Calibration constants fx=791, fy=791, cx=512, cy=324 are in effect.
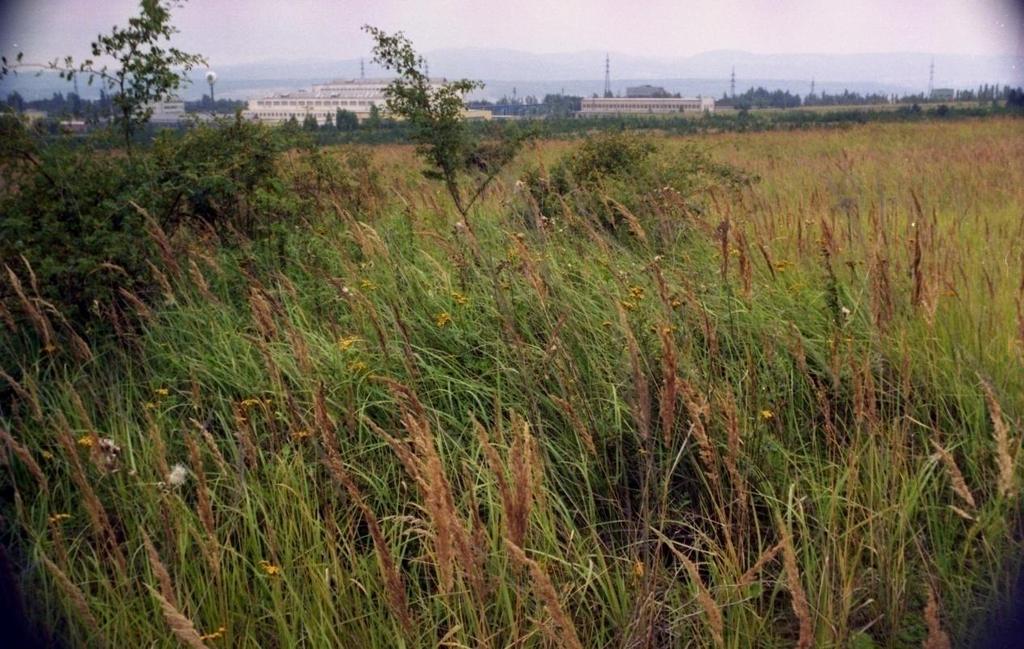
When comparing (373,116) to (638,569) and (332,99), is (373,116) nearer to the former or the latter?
(332,99)

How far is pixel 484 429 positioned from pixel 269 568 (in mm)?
680

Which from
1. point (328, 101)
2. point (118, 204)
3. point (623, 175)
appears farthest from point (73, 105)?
point (623, 175)

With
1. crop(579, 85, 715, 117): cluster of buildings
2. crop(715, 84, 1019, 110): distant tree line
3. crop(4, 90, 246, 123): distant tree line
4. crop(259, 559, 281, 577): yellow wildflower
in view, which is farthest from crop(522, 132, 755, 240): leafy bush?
crop(715, 84, 1019, 110): distant tree line

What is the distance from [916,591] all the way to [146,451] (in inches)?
88.9

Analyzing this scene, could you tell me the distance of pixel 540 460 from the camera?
1945 millimetres

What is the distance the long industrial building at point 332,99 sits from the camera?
20.0ft

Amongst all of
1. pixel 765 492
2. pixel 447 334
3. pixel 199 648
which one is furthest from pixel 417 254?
pixel 199 648

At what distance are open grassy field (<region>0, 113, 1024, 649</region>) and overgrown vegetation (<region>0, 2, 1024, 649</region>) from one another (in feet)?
0.05

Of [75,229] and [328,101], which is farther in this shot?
[328,101]

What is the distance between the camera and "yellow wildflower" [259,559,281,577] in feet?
6.26

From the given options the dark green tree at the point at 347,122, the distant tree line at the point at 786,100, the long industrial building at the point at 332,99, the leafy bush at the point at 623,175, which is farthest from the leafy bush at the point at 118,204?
the distant tree line at the point at 786,100

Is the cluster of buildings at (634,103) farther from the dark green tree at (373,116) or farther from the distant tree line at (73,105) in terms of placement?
the distant tree line at (73,105)

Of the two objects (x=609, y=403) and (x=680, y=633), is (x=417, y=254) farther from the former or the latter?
(x=680, y=633)

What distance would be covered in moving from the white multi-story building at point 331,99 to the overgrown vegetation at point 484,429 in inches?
53.1
